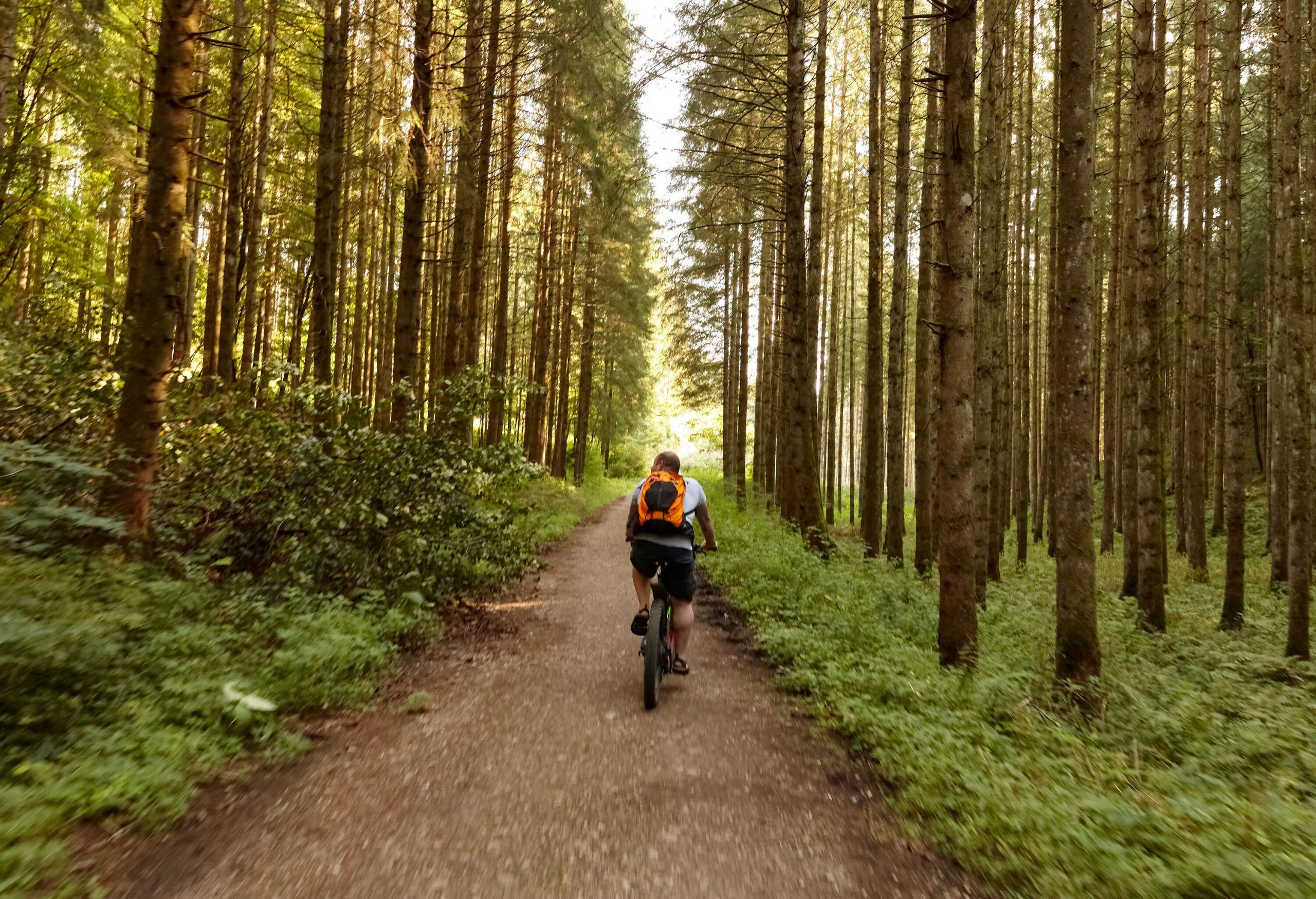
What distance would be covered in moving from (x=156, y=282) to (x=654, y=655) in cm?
486

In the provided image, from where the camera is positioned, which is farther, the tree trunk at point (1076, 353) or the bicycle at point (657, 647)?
the tree trunk at point (1076, 353)

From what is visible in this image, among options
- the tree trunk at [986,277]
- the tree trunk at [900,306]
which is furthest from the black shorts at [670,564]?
the tree trunk at [900,306]

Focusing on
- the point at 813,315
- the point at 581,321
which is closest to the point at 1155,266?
the point at 813,315

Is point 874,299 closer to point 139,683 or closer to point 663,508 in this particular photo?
point 663,508

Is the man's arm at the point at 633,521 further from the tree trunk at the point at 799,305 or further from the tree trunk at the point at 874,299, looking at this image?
the tree trunk at the point at 874,299

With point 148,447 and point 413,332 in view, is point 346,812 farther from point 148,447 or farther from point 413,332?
point 413,332

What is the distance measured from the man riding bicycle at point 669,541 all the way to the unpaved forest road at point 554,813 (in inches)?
21.7

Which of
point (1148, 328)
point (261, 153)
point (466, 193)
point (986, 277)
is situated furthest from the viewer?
point (261, 153)

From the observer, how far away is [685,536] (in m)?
5.73

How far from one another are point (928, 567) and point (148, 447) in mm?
11556

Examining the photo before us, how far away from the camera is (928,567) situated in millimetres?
12555

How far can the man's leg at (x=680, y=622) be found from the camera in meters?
5.77

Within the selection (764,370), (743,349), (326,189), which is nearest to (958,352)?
(326,189)

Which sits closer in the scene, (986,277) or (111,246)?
(986,277)
